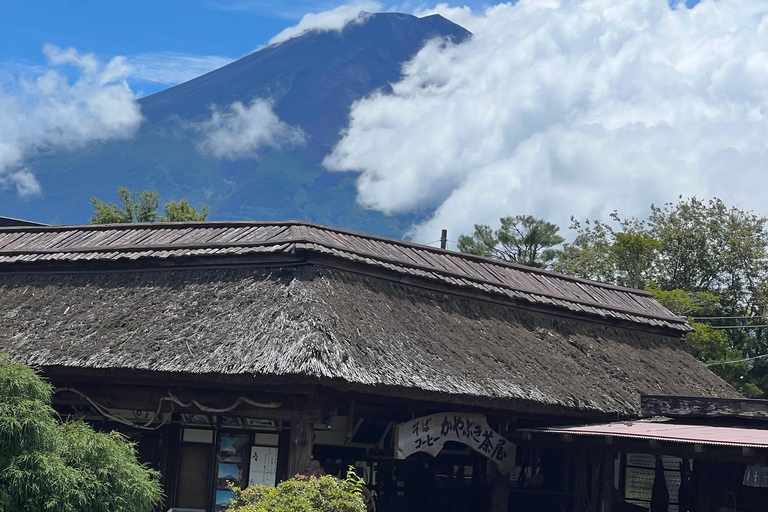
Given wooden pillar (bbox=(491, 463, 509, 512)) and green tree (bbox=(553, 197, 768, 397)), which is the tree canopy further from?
wooden pillar (bbox=(491, 463, 509, 512))

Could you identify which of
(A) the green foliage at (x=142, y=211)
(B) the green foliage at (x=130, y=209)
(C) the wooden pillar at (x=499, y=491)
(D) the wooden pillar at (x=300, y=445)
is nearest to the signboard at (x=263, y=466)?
(D) the wooden pillar at (x=300, y=445)

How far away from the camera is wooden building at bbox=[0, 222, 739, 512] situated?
13.8m

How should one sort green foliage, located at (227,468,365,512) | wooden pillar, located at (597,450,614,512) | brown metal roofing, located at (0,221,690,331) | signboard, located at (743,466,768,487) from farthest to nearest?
brown metal roofing, located at (0,221,690,331) → wooden pillar, located at (597,450,614,512) → signboard, located at (743,466,768,487) → green foliage, located at (227,468,365,512)

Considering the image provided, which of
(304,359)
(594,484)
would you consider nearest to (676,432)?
(594,484)

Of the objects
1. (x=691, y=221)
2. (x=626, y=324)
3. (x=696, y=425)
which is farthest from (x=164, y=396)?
(x=691, y=221)

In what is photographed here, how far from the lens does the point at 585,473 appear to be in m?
16.3

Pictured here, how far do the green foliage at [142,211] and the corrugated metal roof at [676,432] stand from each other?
2511 cm

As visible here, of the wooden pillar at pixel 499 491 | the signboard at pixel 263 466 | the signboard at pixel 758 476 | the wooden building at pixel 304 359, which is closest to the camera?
the wooden building at pixel 304 359

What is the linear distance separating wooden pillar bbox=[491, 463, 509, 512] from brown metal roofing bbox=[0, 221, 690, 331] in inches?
129

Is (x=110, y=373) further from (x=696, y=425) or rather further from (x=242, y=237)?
(x=696, y=425)

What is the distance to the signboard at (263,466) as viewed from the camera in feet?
47.6

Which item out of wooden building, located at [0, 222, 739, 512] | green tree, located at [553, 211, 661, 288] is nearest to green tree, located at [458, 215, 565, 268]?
green tree, located at [553, 211, 661, 288]

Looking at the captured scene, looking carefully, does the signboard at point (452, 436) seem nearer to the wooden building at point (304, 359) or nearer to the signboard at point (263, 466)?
the wooden building at point (304, 359)

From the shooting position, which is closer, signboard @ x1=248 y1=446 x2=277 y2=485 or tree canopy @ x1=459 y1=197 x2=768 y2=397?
signboard @ x1=248 y1=446 x2=277 y2=485
